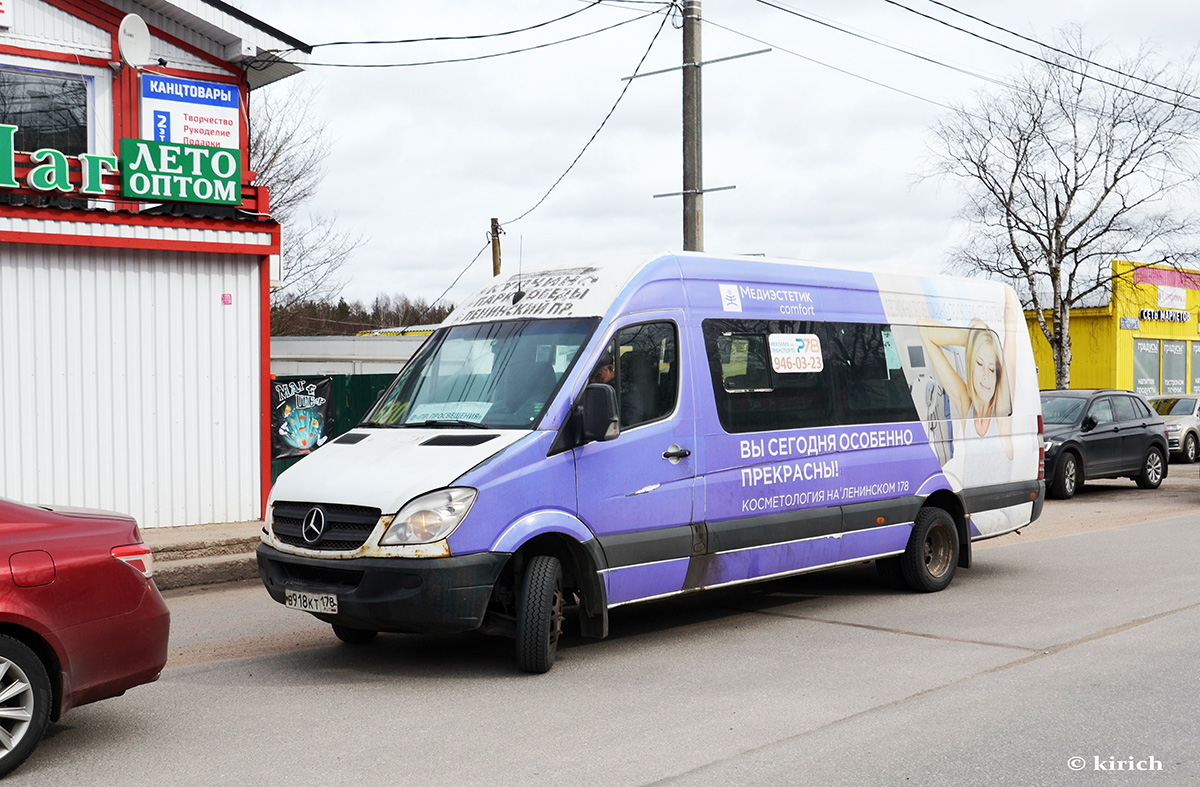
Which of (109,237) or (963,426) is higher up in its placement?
(109,237)

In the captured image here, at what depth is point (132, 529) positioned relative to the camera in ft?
18.5

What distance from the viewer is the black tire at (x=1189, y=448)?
25.9m

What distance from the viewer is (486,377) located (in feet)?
24.6

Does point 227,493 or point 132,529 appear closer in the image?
point 132,529

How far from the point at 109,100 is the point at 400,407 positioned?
912 cm

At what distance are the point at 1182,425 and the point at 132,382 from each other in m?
22.3

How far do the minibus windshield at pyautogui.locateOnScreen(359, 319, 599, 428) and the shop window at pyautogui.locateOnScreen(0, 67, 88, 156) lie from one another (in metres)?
8.76

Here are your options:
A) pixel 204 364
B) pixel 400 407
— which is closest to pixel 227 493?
pixel 204 364

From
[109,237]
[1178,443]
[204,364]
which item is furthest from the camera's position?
[1178,443]

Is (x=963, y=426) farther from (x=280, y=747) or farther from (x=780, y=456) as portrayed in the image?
(x=280, y=747)

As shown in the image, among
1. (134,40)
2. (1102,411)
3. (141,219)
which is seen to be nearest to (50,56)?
(134,40)

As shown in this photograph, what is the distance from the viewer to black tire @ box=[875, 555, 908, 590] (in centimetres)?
960

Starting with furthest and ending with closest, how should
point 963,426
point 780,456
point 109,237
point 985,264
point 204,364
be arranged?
point 985,264
point 204,364
point 109,237
point 963,426
point 780,456

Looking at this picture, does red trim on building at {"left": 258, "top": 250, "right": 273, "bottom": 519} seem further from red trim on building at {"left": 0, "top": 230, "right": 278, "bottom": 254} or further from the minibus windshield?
the minibus windshield
